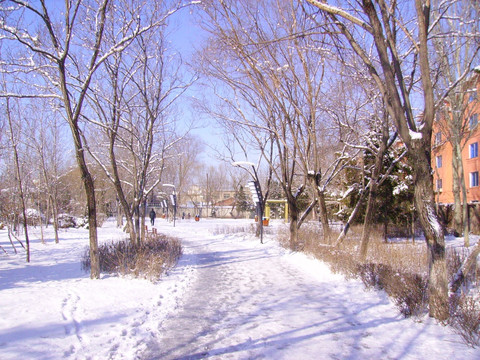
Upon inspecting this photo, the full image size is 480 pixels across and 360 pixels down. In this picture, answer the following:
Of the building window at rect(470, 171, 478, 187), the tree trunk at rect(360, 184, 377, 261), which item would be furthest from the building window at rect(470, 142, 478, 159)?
the tree trunk at rect(360, 184, 377, 261)

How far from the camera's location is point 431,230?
197 inches

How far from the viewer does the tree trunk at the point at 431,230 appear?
4.98 metres

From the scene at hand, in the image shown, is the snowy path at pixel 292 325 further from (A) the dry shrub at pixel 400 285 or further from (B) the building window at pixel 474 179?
(B) the building window at pixel 474 179

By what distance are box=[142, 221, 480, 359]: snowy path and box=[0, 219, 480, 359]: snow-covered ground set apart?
0.5 inches

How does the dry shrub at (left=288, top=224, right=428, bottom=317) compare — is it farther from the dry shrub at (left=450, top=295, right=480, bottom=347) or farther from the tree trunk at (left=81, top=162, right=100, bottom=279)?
the tree trunk at (left=81, top=162, right=100, bottom=279)

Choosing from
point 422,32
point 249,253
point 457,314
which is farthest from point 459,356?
point 249,253

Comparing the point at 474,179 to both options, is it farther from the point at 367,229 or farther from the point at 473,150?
the point at 367,229

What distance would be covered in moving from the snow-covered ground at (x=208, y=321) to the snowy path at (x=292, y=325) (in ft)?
0.04

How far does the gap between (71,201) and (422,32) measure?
117ft

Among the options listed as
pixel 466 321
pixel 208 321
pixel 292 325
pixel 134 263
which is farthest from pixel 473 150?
pixel 208 321

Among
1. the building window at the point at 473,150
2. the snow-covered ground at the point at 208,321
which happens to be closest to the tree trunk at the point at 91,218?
the snow-covered ground at the point at 208,321

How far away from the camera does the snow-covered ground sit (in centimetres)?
421

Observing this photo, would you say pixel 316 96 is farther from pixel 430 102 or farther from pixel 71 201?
pixel 71 201

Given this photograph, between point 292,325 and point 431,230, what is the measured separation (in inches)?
87.7
